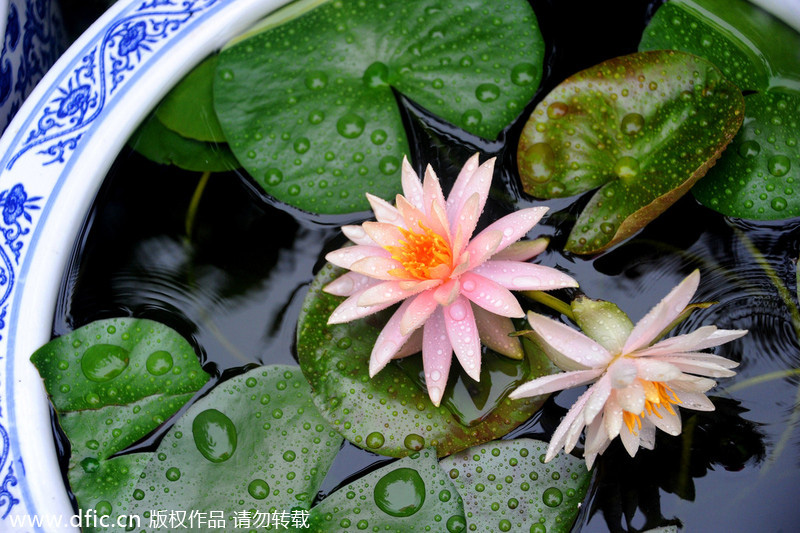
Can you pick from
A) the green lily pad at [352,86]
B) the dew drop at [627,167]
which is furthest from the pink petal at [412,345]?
the dew drop at [627,167]

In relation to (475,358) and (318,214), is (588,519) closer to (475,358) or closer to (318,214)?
(475,358)

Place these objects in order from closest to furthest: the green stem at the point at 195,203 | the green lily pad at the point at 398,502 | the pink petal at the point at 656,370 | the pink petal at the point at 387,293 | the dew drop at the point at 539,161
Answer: the pink petal at the point at 656,370 → the pink petal at the point at 387,293 → the green lily pad at the point at 398,502 → the dew drop at the point at 539,161 → the green stem at the point at 195,203

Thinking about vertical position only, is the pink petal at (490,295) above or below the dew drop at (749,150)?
Answer: below

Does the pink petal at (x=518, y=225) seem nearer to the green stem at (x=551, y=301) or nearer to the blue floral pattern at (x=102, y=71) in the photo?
the green stem at (x=551, y=301)

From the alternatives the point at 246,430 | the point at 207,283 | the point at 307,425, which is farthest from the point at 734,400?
the point at 207,283

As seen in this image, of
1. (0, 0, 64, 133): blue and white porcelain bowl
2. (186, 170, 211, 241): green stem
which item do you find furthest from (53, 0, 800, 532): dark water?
(0, 0, 64, 133): blue and white porcelain bowl
